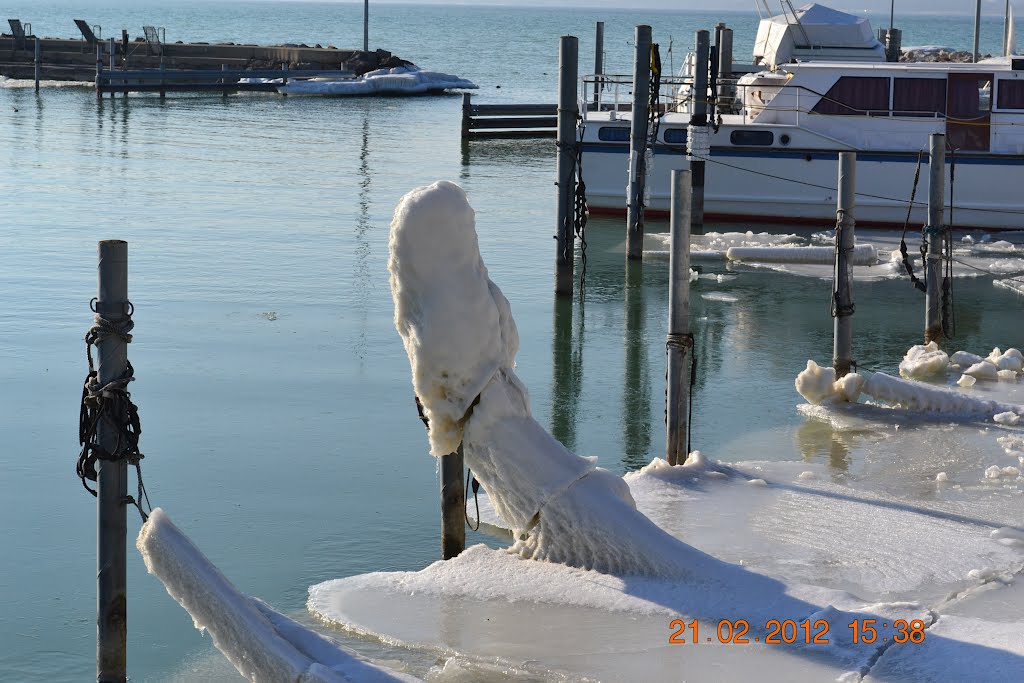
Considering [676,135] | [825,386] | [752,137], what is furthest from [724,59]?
[825,386]

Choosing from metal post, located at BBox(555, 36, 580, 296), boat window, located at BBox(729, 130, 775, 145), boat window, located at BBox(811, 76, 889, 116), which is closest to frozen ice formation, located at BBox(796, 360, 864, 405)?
metal post, located at BBox(555, 36, 580, 296)

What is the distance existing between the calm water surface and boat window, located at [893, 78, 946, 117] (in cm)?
419

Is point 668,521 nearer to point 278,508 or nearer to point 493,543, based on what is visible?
point 493,543

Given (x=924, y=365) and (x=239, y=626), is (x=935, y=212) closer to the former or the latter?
(x=924, y=365)

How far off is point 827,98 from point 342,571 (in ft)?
49.8

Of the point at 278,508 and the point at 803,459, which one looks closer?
the point at 278,508

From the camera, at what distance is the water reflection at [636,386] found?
1114 cm

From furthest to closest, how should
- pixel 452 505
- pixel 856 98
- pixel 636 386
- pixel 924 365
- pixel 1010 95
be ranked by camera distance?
pixel 856 98, pixel 1010 95, pixel 636 386, pixel 924 365, pixel 452 505

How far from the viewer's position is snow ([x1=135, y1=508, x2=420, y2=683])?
6.00m

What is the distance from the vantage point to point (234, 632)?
608 centimetres

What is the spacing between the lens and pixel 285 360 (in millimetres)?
13508

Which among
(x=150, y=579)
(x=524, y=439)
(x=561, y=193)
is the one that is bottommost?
(x=150, y=579)

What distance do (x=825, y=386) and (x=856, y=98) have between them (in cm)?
1074

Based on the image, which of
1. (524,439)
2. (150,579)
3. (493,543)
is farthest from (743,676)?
(150,579)
